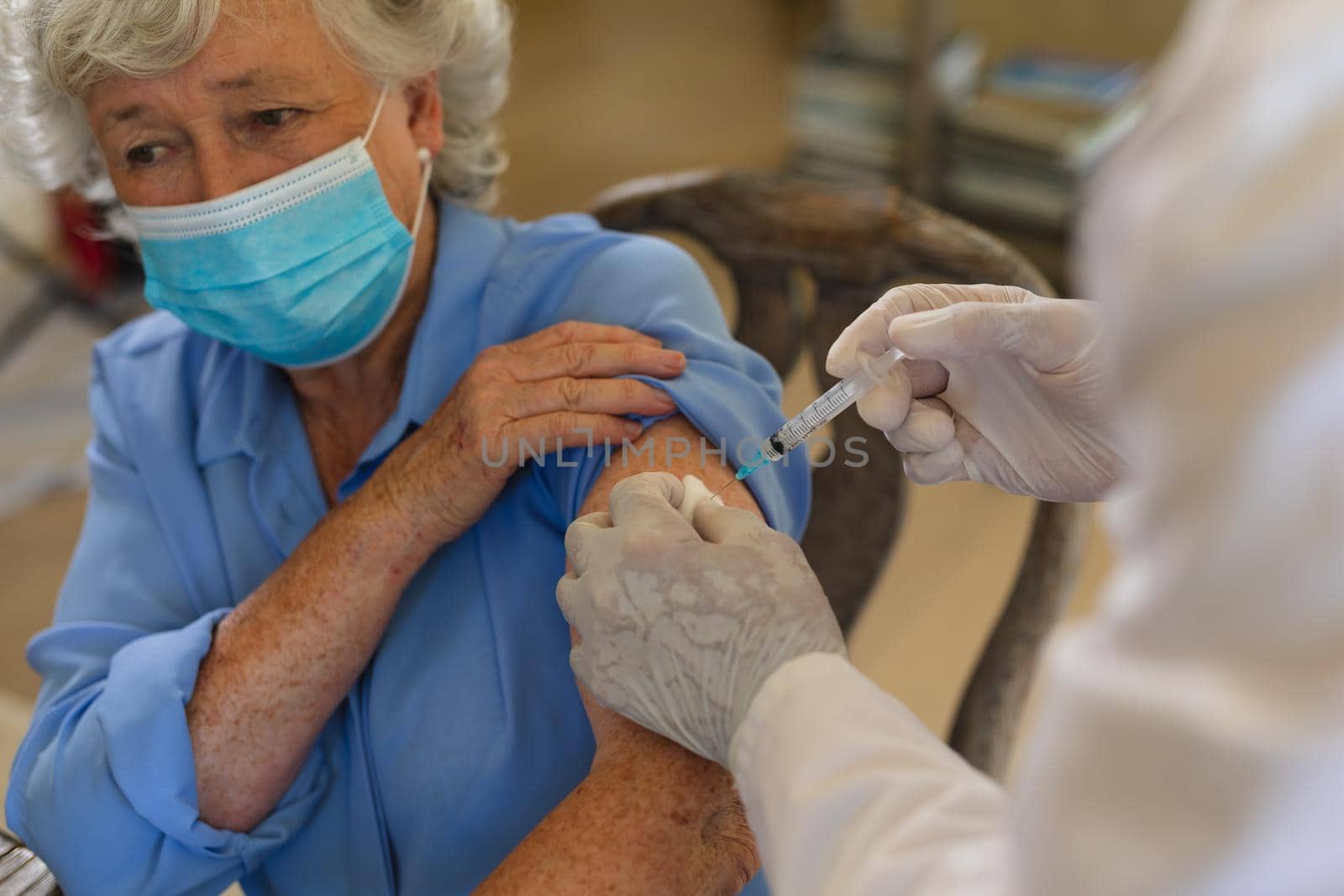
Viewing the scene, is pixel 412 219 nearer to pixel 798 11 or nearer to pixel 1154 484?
pixel 1154 484

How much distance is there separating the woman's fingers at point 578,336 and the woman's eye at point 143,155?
1.37 feet

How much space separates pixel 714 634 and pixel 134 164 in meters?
0.82

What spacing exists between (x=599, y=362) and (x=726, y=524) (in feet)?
0.91

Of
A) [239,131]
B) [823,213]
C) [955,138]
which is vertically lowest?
[955,138]

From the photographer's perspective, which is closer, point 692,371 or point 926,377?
point 926,377

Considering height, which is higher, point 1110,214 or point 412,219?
point 1110,214

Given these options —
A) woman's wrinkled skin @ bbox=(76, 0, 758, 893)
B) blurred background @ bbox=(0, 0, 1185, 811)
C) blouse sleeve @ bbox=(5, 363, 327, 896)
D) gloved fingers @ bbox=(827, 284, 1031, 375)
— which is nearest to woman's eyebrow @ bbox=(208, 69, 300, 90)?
woman's wrinkled skin @ bbox=(76, 0, 758, 893)

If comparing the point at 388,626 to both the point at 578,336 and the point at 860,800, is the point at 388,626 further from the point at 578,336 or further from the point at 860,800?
the point at 860,800

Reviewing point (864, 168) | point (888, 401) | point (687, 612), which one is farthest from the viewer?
point (864, 168)

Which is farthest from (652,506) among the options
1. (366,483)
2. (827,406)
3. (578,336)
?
(366,483)

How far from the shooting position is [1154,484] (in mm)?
487

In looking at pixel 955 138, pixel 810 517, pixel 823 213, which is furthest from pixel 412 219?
pixel 955 138

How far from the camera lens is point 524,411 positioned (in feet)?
3.57

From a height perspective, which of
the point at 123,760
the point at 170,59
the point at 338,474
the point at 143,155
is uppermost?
the point at 170,59
